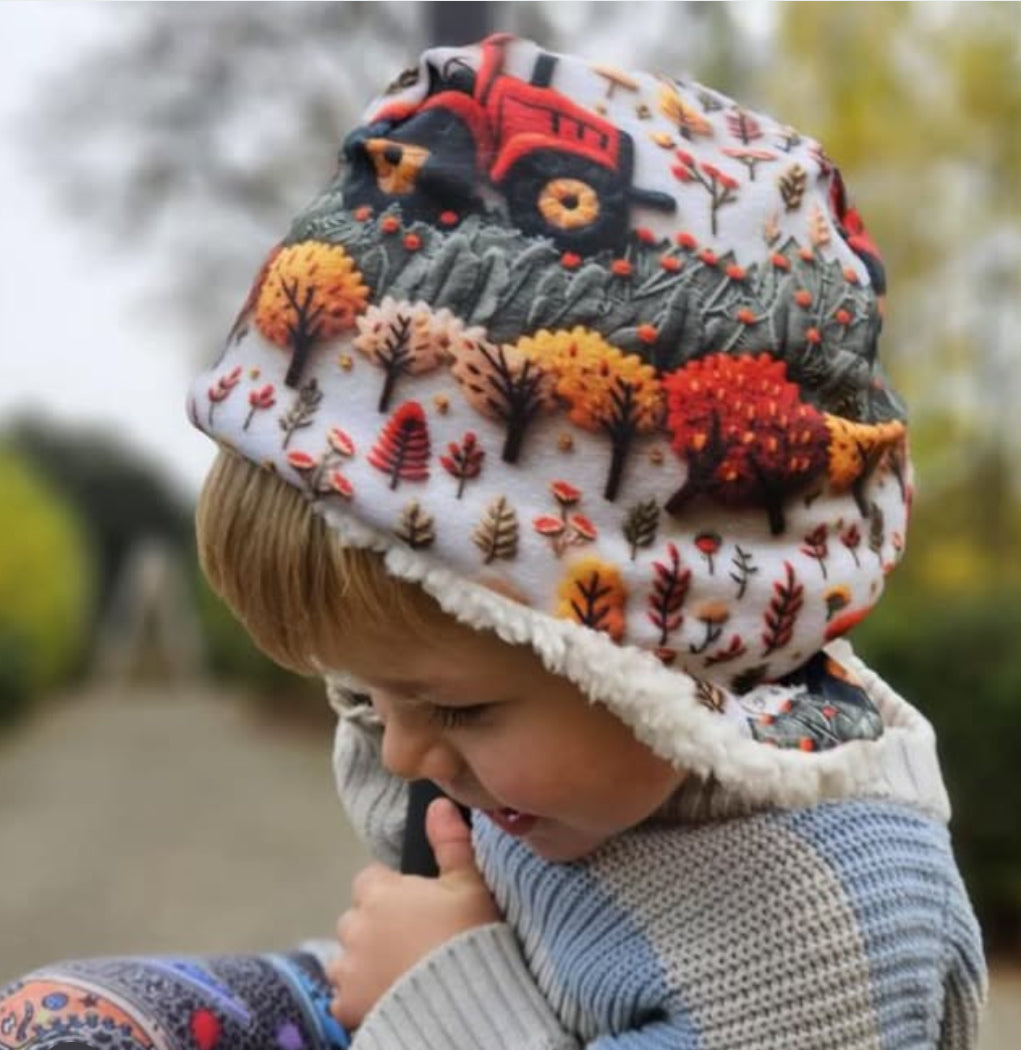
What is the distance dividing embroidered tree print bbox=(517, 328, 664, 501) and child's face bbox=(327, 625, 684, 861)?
0.16 metres

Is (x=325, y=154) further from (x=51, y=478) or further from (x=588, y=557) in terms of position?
(x=588, y=557)

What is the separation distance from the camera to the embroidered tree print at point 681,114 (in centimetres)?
108

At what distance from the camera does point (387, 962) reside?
4.11 ft

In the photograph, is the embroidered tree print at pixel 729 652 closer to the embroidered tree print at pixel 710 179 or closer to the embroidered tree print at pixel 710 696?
the embroidered tree print at pixel 710 696

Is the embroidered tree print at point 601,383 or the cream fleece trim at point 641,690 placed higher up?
the embroidered tree print at point 601,383

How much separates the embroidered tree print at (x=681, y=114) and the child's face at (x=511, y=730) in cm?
36

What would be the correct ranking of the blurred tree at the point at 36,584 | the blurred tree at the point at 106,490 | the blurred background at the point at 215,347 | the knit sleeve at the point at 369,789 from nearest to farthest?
the knit sleeve at the point at 369,789
the blurred background at the point at 215,347
the blurred tree at the point at 36,584
the blurred tree at the point at 106,490

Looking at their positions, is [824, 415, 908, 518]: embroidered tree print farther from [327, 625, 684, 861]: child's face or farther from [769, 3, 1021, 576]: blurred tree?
[769, 3, 1021, 576]: blurred tree

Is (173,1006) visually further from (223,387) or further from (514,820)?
(223,387)

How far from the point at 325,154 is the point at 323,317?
24.3ft

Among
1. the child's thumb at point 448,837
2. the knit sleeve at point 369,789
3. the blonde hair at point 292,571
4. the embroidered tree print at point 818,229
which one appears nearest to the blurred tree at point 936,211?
the knit sleeve at point 369,789

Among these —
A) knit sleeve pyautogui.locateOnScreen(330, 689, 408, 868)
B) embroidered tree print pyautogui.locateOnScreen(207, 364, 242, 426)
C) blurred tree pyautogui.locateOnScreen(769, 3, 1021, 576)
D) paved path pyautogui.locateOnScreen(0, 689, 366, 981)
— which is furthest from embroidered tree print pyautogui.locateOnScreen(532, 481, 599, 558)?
blurred tree pyautogui.locateOnScreen(769, 3, 1021, 576)

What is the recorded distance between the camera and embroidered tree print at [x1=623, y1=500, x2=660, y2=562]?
101cm

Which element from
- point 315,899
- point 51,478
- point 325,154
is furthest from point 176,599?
point 315,899
